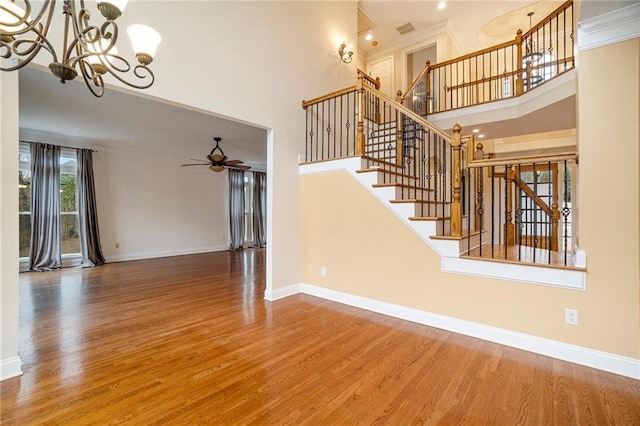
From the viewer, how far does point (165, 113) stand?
4.47 m

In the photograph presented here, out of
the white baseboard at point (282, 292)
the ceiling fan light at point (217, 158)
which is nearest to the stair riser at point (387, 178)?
the white baseboard at point (282, 292)

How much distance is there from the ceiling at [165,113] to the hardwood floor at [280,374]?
2.54 meters

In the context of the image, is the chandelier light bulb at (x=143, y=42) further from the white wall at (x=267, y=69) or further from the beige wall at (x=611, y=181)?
the beige wall at (x=611, y=181)

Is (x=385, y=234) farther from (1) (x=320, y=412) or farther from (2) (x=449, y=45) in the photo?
(2) (x=449, y=45)

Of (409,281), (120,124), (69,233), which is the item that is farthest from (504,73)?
(69,233)

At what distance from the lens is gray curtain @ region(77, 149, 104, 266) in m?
6.40

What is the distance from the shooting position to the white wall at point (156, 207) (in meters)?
7.02

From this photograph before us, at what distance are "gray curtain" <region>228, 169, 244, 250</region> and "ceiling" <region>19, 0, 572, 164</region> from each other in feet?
4.62

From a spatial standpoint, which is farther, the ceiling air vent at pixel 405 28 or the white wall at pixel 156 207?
the white wall at pixel 156 207

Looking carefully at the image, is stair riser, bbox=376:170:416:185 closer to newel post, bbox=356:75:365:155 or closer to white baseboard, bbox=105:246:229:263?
newel post, bbox=356:75:365:155

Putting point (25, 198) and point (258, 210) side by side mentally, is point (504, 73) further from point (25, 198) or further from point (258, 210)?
point (25, 198)

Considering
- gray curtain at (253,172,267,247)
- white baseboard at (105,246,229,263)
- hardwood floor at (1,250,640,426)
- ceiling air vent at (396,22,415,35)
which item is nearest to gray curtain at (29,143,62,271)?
white baseboard at (105,246,229,263)

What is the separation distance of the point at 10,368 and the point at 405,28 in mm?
8609

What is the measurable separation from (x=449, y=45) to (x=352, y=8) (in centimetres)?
285
